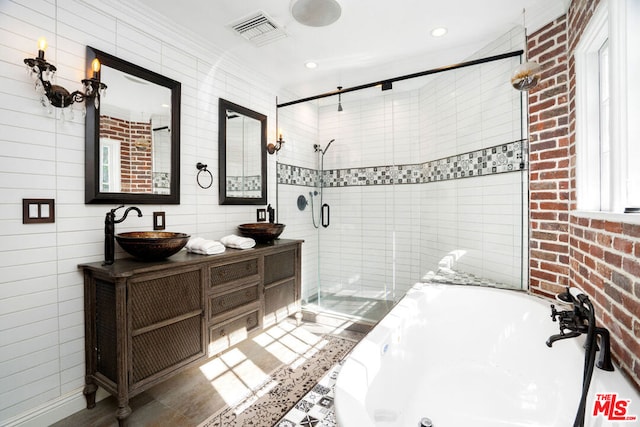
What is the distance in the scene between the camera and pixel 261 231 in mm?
2729

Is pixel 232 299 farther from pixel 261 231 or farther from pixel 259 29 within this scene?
pixel 259 29

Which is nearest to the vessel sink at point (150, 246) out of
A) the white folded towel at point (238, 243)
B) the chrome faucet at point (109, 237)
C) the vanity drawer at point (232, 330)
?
the chrome faucet at point (109, 237)

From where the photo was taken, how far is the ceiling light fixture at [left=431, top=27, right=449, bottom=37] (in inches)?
93.8

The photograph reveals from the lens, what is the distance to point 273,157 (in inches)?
133

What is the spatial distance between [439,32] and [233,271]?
2.55 metres

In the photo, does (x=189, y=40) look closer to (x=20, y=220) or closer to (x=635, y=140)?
(x=20, y=220)

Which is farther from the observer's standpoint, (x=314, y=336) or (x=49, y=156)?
(x=314, y=336)

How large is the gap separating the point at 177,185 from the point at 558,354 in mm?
2708

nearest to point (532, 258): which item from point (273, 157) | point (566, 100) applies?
point (566, 100)

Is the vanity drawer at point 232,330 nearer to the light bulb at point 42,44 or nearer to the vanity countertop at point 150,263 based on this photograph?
the vanity countertop at point 150,263

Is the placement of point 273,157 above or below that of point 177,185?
above

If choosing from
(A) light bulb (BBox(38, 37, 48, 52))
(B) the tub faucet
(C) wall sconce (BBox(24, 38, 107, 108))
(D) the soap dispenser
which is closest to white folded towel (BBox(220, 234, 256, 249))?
(D) the soap dispenser

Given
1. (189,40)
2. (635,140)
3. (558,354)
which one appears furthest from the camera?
(189,40)
